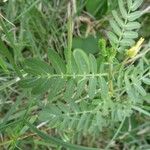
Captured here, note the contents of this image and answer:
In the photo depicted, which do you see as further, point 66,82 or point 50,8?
point 50,8

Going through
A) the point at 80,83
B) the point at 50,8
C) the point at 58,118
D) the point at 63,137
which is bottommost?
the point at 63,137

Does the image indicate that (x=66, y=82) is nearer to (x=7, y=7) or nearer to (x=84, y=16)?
(x=7, y=7)

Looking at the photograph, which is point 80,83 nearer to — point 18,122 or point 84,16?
point 18,122

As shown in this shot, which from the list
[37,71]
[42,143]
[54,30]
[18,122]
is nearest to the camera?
→ [37,71]

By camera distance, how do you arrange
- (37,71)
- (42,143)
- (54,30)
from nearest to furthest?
(37,71)
(42,143)
(54,30)

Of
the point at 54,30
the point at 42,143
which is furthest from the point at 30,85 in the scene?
the point at 54,30

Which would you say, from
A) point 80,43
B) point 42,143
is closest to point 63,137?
point 42,143

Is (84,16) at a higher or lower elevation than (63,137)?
higher
